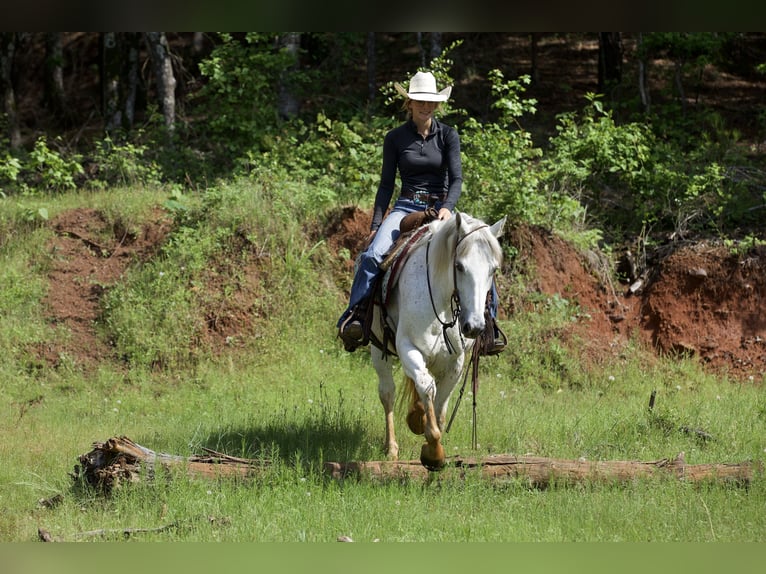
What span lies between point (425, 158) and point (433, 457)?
9.61 ft

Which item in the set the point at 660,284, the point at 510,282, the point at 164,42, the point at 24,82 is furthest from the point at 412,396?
the point at 24,82

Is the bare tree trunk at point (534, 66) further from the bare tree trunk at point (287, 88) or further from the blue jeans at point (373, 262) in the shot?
the blue jeans at point (373, 262)

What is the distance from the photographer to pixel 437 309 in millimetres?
7762

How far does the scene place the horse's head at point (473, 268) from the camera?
6898 millimetres

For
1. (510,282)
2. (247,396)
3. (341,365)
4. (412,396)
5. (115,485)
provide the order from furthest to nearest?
(510,282)
(341,365)
(247,396)
(412,396)
(115,485)

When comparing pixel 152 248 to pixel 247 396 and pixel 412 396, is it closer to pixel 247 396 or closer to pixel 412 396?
pixel 247 396

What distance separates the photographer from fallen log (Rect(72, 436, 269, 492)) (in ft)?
24.3

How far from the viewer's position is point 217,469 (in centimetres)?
774

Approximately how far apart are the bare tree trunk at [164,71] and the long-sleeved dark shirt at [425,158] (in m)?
12.4

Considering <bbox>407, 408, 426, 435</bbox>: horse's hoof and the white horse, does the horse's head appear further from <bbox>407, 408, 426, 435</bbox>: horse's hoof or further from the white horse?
<bbox>407, 408, 426, 435</bbox>: horse's hoof

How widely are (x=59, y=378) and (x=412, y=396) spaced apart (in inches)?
249

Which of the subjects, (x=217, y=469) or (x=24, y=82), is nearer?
(x=217, y=469)

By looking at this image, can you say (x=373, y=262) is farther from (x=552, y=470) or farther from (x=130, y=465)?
(x=130, y=465)

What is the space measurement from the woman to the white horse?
31cm
